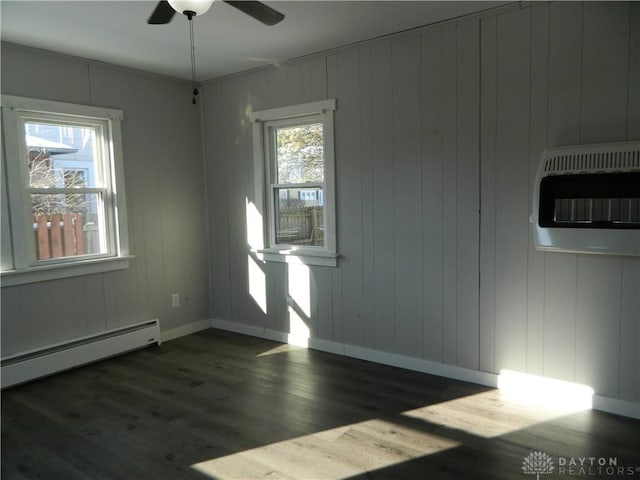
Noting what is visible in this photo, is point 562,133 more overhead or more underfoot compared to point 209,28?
more underfoot

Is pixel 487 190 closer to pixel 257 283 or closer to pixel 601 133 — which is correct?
pixel 601 133

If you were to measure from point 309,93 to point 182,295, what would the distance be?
7.88 ft

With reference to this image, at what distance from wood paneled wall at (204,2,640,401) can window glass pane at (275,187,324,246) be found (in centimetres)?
28

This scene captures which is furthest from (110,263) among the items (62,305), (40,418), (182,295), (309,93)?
(309,93)

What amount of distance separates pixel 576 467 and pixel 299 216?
2821 mm

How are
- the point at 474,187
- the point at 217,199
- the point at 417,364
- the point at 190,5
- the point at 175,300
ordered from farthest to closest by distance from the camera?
the point at 217,199
the point at 175,300
the point at 417,364
the point at 474,187
the point at 190,5

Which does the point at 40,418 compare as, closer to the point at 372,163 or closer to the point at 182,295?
the point at 182,295

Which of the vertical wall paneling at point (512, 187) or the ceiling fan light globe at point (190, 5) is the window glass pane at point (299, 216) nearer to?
the vertical wall paneling at point (512, 187)

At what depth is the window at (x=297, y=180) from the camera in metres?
3.92

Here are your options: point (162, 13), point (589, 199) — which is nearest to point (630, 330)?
point (589, 199)

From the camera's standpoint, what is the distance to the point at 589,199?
9.00 ft

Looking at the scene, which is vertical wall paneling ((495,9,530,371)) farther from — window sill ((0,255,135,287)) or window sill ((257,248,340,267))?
window sill ((0,255,135,287))

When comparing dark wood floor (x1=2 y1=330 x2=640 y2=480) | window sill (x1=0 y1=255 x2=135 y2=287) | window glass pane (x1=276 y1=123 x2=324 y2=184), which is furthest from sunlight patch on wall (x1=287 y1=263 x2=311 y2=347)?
window sill (x1=0 y1=255 x2=135 y2=287)

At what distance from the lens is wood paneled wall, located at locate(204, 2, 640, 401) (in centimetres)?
275
